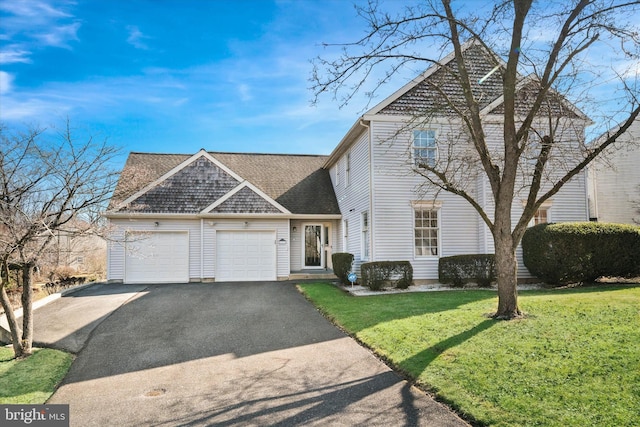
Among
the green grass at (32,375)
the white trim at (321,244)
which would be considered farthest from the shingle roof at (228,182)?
the green grass at (32,375)

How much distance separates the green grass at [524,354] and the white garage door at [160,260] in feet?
32.0

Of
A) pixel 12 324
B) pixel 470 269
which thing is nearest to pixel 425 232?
pixel 470 269

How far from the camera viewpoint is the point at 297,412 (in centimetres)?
526

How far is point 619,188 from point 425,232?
34.6ft

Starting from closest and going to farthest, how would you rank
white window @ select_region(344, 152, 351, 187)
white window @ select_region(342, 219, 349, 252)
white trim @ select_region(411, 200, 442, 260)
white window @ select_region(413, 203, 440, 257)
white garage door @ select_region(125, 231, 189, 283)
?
1. white trim @ select_region(411, 200, 442, 260)
2. white window @ select_region(413, 203, 440, 257)
3. white garage door @ select_region(125, 231, 189, 283)
4. white window @ select_region(344, 152, 351, 187)
5. white window @ select_region(342, 219, 349, 252)

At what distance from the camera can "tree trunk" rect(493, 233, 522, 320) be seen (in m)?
8.35

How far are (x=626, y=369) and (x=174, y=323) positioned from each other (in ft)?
28.9

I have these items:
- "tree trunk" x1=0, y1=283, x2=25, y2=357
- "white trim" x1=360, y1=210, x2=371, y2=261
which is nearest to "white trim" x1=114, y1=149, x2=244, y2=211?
"white trim" x1=360, y1=210, x2=371, y2=261

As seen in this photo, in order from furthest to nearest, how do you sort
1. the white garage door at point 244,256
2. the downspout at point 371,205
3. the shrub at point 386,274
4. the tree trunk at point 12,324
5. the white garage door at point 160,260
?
the white garage door at point 244,256 < the white garage door at point 160,260 < the downspout at point 371,205 < the shrub at point 386,274 < the tree trunk at point 12,324

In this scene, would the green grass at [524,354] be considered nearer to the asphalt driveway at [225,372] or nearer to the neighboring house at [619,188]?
the asphalt driveway at [225,372]

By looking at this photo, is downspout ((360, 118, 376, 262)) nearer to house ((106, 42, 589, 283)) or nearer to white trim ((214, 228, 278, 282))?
house ((106, 42, 589, 283))

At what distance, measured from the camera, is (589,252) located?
13.0 meters

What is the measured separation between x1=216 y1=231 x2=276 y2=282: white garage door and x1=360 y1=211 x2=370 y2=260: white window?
170 inches

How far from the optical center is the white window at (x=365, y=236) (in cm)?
1587
